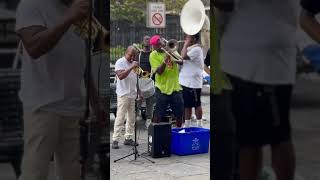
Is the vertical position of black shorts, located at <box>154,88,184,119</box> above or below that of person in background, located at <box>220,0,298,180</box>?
below

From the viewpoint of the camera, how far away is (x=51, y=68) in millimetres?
2020

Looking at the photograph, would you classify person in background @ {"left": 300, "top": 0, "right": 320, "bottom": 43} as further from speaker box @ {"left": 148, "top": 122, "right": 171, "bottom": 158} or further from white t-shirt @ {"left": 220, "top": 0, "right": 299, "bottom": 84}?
speaker box @ {"left": 148, "top": 122, "right": 171, "bottom": 158}

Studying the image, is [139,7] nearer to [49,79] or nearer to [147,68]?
[147,68]

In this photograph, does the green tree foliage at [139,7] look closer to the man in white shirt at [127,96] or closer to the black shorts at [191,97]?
the black shorts at [191,97]

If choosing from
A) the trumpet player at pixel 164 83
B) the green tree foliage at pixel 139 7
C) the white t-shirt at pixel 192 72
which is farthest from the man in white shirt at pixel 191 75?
the green tree foliage at pixel 139 7

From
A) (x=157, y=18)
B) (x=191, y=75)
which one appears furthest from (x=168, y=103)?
(x=157, y=18)

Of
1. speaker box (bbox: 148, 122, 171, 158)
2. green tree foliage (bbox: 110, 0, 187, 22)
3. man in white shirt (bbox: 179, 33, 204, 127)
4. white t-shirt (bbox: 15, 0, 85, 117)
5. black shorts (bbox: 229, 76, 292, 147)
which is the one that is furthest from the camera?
green tree foliage (bbox: 110, 0, 187, 22)

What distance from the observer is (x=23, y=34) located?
198 cm

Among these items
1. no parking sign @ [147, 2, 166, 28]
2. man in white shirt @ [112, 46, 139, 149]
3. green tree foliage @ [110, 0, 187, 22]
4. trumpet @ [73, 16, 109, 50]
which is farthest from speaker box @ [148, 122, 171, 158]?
green tree foliage @ [110, 0, 187, 22]

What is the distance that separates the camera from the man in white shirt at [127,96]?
6699 mm

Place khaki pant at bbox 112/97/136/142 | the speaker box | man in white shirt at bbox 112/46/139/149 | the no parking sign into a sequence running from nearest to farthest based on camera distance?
the speaker box, man in white shirt at bbox 112/46/139/149, khaki pant at bbox 112/97/136/142, the no parking sign

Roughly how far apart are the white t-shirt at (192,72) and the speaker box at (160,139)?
65.5 inches

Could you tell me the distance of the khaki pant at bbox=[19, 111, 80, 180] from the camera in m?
2.04

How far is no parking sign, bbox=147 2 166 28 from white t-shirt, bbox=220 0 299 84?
7.80m
